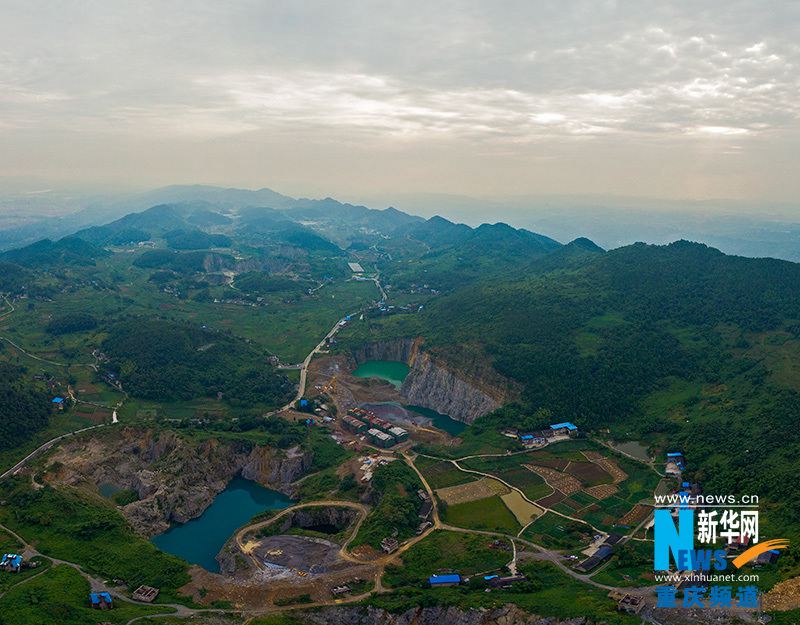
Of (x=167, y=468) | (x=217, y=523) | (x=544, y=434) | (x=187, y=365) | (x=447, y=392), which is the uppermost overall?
(x=187, y=365)

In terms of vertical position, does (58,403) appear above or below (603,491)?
above

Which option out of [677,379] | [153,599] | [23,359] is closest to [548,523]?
[153,599]

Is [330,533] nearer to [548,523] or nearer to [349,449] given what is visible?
[349,449]

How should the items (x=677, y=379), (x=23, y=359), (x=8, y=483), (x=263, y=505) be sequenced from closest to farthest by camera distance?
(x=8, y=483) < (x=263, y=505) < (x=677, y=379) < (x=23, y=359)

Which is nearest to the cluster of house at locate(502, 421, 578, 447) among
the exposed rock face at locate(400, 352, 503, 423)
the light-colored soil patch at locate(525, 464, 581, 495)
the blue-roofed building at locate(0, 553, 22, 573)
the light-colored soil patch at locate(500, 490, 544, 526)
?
the light-colored soil patch at locate(525, 464, 581, 495)

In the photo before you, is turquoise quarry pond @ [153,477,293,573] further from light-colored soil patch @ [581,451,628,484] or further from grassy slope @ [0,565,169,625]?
light-colored soil patch @ [581,451,628,484]

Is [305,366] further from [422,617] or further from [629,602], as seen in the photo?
[629,602]

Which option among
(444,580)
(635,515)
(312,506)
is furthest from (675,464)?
(312,506)
